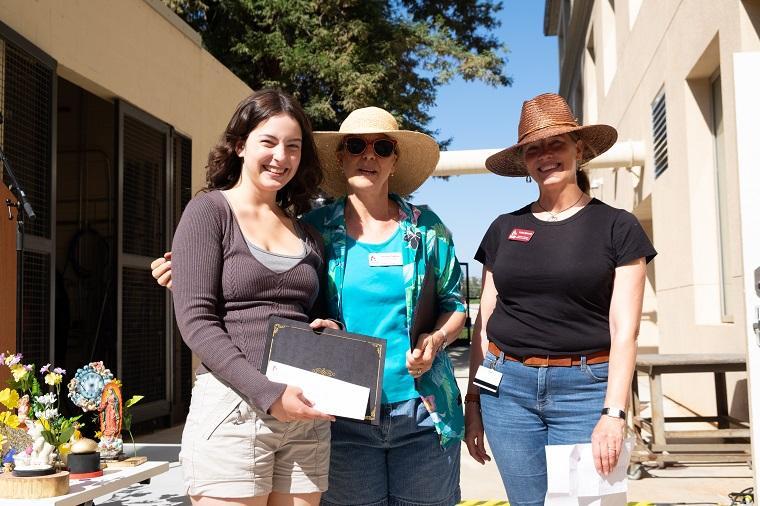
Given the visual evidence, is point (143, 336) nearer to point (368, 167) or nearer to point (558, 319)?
point (368, 167)

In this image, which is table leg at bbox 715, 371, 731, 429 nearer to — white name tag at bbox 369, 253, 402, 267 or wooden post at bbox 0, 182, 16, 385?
white name tag at bbox 369, 253, 402, 267

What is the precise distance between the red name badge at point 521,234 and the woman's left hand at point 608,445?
1.98 ft

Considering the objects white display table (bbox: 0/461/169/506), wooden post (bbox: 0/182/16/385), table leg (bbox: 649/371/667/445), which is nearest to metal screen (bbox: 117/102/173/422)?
wooden post (bbox: 0/182/16/385)

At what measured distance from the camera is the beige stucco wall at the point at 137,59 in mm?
6168

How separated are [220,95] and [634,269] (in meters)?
8.25

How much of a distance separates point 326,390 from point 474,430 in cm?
77

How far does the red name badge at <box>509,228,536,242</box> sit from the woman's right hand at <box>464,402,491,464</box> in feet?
1.91

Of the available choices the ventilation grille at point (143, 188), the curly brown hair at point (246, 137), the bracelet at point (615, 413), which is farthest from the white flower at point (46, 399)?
the ventilation grille at point (143, 188)

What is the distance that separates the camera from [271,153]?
210 cm

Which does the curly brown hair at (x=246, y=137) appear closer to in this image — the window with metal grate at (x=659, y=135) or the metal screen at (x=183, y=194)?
the metal screen at (x=183, y=194)

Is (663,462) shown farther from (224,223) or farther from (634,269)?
(224,223)

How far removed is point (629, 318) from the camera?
2.27 metres

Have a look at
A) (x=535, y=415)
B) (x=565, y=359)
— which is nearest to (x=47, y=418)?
(x=535, y=415)

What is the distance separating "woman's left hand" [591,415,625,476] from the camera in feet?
7.26
